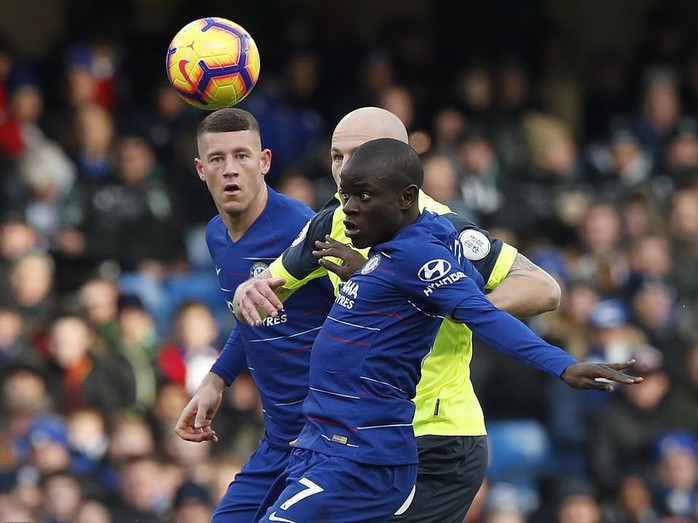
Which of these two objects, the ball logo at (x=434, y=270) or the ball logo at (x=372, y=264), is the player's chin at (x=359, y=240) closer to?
the ball logo at (x=372, y=264)

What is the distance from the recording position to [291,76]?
13969 mm

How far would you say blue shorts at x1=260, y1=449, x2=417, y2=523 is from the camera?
526 centimetres

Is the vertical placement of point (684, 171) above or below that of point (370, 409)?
below

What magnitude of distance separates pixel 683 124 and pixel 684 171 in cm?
116

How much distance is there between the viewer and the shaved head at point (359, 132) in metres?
6.05

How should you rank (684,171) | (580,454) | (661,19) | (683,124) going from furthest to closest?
(661,19)
(683,124)
(684,171)
(580,454)

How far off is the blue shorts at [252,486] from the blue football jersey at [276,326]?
0.06 meters

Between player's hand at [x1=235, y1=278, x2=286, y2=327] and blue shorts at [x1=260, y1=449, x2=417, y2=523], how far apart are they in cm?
54

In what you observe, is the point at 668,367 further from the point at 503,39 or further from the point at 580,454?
the point at 503,39

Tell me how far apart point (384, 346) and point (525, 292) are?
0.93m

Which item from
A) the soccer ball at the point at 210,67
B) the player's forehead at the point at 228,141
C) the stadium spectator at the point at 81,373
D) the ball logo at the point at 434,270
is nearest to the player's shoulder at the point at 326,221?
the player's forehead at the point at 228,141

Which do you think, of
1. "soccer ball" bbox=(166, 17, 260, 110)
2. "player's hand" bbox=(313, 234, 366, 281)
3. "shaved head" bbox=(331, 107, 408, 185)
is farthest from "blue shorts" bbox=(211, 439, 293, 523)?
"soccer ball" bbox=(166, 17, 260, 110)

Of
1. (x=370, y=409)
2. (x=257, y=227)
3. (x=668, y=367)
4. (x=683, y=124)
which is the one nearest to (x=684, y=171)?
(x=683, y=124)

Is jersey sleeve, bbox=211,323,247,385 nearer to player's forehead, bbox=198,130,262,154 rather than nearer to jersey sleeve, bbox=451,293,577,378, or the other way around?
player's forehead, bbox=198,130,262,154
